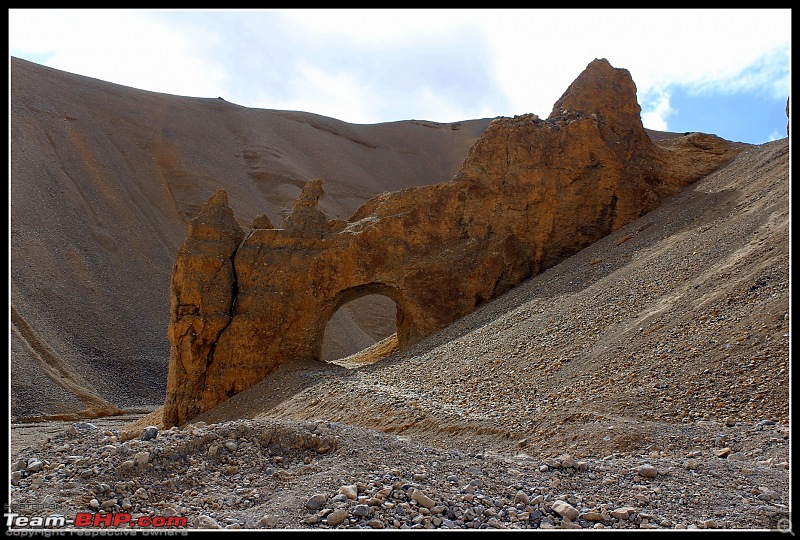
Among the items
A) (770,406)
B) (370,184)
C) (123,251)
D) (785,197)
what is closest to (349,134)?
(370,184)

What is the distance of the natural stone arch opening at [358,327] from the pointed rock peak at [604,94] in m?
14.2

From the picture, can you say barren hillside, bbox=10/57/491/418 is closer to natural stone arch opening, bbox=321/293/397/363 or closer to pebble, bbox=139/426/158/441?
natural stone arch opening, bbox=321/293/397/363

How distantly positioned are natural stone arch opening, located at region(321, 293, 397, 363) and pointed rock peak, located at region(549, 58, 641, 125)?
1419 cm

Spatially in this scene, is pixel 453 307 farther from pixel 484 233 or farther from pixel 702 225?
pixel 702 225

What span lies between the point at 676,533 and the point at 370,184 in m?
57.0

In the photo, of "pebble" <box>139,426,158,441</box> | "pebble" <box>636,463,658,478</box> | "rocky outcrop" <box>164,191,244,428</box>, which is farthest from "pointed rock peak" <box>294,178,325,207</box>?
"pebble" <box>636,463,658,478</box>

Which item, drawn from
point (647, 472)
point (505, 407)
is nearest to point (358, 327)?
point (505, 407)

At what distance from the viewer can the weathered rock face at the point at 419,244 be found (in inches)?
730

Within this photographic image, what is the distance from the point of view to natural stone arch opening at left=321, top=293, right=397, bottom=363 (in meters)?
36.9

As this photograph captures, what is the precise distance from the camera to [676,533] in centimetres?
598

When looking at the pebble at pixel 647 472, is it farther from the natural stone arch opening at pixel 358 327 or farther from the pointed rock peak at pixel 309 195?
the natural stone arch opening at pixel 358 327

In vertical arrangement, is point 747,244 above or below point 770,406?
above

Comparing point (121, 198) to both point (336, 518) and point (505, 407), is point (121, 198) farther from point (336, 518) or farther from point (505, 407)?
point (336, 518)

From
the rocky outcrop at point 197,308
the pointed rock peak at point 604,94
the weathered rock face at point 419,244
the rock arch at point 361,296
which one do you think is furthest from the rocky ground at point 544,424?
the pointed rock peak at point 604,94
